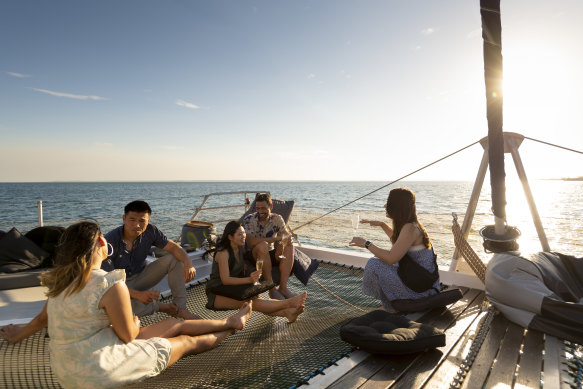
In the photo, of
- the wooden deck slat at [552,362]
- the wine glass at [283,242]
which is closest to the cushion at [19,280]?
the wine glass at [283,242]

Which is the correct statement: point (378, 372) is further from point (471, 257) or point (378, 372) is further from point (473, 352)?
point (471, 257)

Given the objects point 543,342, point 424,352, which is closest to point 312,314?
point 424,352

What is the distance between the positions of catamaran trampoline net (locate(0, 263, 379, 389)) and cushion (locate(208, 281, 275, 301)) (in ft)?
0.92

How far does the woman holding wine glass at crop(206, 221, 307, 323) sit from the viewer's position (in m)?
2.68

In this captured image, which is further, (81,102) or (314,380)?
(81,102)

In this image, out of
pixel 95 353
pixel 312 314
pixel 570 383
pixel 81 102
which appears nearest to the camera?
pixel 95 353

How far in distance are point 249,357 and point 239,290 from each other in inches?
22.4

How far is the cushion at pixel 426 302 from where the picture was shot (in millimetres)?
2684

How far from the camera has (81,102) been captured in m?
31.3

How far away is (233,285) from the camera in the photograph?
2.70 m

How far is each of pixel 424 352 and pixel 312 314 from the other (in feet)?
3.61

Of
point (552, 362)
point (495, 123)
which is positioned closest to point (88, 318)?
point (552, 362)

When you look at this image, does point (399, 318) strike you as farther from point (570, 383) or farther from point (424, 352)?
point (570, 383)

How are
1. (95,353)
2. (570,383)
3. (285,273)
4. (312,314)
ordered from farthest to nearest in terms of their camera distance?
(285,273) → (312,314) → (570,383) → (95,353)
